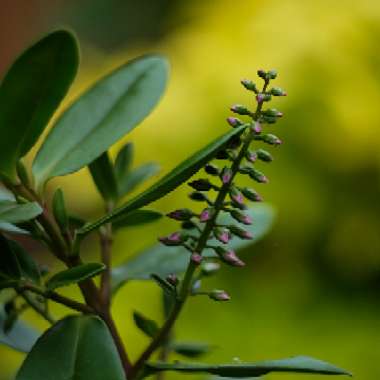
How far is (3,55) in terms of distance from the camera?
389 centimetres

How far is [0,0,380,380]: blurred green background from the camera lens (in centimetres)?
185

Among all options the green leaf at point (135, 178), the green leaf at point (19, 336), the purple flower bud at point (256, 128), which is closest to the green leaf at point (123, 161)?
the green leaf at point (135, 178)

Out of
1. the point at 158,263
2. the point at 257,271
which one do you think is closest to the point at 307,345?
the point at 257,271

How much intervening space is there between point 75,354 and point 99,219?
0.29 ft

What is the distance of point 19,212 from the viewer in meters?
0.48

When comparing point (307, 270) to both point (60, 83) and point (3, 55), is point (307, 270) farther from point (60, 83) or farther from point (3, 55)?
point (3, 55)

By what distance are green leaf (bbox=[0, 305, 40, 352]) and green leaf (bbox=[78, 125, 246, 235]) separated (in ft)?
0.60

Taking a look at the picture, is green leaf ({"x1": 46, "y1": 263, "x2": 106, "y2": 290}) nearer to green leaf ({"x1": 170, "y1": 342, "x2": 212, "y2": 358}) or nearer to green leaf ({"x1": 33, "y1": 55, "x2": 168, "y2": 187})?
green leaf ({"x1": 33, "y1": 55, "x2": 168, "y2": 187})

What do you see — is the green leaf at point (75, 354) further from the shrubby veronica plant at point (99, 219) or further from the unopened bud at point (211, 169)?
the unopened bud at point (211, 169)

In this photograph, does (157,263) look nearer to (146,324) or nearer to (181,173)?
(146,324)

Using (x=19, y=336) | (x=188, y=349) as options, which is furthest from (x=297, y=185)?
(x=19, y=336)

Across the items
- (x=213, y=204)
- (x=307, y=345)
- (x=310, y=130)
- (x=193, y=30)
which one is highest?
(x=193, y=30)

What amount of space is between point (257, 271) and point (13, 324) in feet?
4.41

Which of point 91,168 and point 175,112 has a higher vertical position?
point 175,112
